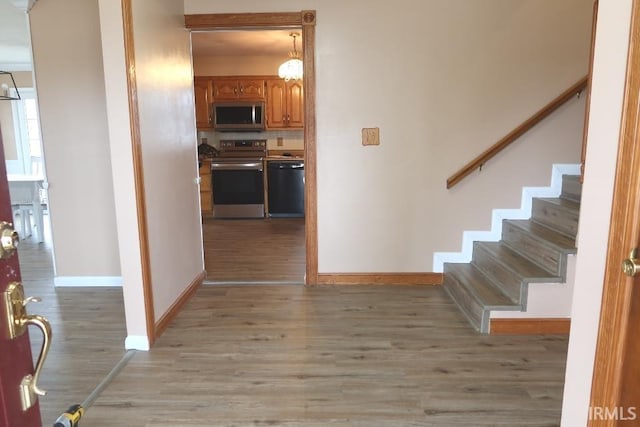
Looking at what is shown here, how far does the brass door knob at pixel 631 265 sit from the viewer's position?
109 cm

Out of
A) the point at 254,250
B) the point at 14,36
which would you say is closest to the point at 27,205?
the point at 14,36

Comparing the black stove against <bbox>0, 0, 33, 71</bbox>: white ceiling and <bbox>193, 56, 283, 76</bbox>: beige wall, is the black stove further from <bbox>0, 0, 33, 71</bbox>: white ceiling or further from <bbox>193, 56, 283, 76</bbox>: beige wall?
<bbox>0, 0, 33, 71</bbox>: white ceiling

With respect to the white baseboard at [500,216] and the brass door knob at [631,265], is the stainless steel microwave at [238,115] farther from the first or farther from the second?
the brass door knob at [631,265]

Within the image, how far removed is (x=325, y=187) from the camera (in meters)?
3.71

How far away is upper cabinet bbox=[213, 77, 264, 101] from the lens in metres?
6.89

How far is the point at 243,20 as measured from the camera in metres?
3.51

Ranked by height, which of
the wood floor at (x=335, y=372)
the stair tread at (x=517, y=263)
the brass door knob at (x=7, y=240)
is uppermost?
the brass door knob at (x=7, y=240)

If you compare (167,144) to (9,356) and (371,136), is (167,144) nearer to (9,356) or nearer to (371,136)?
(371,136)

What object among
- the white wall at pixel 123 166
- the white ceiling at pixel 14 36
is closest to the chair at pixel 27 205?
the white ceiling at pixel 14 36

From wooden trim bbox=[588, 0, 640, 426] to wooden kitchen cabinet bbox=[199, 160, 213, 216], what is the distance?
6.17 m

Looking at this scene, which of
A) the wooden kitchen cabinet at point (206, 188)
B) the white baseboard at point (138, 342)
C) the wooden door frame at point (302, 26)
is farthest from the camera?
the wooden kitchen cabinet at point (206, 188)

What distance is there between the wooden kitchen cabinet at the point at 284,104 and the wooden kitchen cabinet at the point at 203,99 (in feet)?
3.04

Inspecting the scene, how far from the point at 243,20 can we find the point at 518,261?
280 centimetres

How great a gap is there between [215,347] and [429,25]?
2854 mm
